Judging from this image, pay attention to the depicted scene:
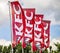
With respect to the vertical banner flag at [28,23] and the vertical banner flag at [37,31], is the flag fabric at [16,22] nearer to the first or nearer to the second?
the vertical banner flag at [28,23]

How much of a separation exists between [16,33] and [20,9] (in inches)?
89.7

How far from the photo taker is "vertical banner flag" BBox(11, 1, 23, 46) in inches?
1298

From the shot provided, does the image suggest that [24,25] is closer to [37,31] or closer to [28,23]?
[28,23]

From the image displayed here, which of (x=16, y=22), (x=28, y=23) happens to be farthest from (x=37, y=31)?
(x=16, y=22)

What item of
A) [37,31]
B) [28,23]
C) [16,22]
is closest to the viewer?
[16,22]

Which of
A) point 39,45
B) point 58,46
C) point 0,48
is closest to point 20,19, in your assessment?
point 39,45

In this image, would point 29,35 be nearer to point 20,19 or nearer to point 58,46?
point 20,19

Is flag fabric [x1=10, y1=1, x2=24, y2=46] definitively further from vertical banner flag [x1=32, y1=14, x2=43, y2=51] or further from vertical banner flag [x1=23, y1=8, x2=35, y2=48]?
vertical banner flag [x1=32, y1=14, x2=43, y2=51]

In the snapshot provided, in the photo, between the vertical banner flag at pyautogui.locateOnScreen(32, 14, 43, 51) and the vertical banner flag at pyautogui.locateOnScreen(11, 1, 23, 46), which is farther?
the vertical banner flag at pyautogui.locateOnScreen(32, 14, 43, 51)

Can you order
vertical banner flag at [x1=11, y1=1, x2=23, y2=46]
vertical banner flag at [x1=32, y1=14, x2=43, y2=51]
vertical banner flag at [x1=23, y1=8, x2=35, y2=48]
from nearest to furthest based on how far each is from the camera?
vertical banner flag at [x1=11, y1=1, x2=23, y2=46]
vertical banner flag at [x1=23, y1=8, x2=35, y2=48]
vertical banner flag at [x1=32, y1=14, x2=43, y2=51]

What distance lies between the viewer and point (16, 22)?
3322 cm

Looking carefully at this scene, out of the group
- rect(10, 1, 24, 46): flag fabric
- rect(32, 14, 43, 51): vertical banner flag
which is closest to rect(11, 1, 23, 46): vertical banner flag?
rect(10, 1, 24, 46): flag fabric

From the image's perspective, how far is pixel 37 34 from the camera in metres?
42.7

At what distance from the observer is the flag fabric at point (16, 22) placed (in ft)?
108
